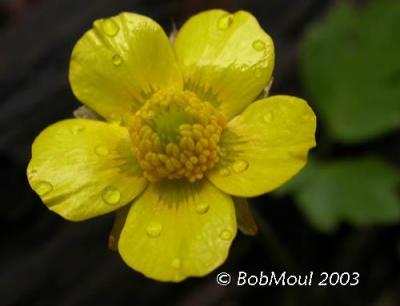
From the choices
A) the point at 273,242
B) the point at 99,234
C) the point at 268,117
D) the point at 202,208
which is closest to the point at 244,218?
the point at 202,208

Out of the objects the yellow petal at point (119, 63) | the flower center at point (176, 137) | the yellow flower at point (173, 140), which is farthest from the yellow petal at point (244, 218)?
the yellow petal at point (119, 63)

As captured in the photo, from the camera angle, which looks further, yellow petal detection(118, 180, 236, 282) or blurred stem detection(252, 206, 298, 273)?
Result: blurred stem detection(252, 206, 298, 273)

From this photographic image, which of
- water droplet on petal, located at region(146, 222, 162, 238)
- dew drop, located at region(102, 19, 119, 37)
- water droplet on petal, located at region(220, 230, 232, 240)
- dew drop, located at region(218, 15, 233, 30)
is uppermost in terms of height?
dew drop, located at region(102, 19, 119, 37)

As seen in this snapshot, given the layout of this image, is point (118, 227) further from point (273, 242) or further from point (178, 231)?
point (273, 242)

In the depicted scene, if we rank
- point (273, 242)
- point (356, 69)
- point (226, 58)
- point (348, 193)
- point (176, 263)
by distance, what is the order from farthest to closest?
point (356, 69), point (348, 193), point (273, 242), point (226, 58), point (176, 263)

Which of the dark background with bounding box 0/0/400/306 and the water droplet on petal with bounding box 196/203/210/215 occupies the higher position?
the water droplet on petal with bounding box 196/203/210/215

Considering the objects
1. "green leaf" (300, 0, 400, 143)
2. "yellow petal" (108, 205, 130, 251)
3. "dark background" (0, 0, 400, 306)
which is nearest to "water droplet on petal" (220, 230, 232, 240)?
"yellow petal" (108, 205, 130, 251)

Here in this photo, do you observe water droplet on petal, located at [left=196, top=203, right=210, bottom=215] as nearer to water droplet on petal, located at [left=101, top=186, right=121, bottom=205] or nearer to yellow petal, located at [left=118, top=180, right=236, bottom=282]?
yellow petal, located at [left=118, top=180, right=236, bottom=282]
